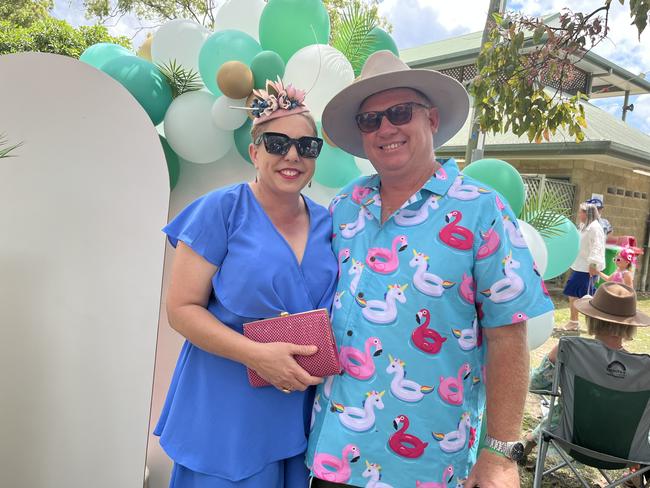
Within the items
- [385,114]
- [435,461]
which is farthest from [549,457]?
[385,114]

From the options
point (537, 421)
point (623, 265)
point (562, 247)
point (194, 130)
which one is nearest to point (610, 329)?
point (562, 247)

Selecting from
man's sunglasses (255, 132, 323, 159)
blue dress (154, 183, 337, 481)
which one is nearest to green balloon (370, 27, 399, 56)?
man's sunglasses (255, 132, 323, 159)

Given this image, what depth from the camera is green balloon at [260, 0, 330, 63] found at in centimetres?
260

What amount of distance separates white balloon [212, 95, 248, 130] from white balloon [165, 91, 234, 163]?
56mm

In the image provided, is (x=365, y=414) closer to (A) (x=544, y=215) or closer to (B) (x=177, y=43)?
(A) (x=544, y=215)

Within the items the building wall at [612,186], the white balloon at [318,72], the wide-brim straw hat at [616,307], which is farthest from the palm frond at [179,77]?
the building wall at [612,186]

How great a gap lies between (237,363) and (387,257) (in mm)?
641

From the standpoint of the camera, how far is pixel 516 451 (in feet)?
4.89

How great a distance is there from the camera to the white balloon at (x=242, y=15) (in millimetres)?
2992

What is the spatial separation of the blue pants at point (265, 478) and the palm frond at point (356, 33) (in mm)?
2166

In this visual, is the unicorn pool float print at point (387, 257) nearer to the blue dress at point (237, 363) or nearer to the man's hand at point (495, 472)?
the blue dress at point (237, 363)

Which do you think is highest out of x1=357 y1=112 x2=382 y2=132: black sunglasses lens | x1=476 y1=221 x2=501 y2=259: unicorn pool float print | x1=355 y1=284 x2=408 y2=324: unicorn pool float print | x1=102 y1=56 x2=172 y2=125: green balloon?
x1=102 y1=56 x2=172 y2=125: green balloon

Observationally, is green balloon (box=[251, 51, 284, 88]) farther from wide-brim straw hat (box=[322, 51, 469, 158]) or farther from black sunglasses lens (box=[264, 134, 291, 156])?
black sunglasses lens (box=[264, 134, 291, 156])

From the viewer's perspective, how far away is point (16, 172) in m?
2.15
